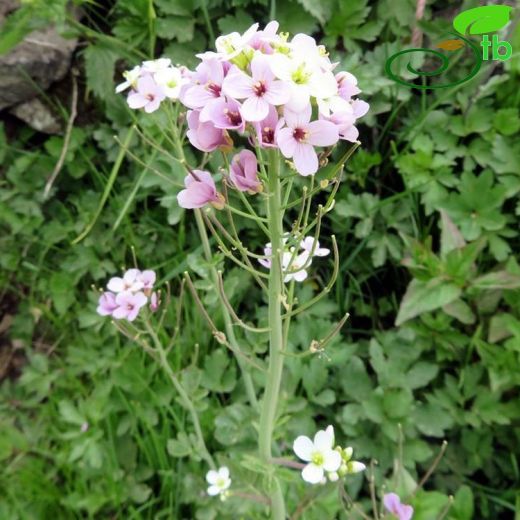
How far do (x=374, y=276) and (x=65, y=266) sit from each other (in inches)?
45.2

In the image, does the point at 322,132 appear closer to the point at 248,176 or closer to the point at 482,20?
the point at 248,176

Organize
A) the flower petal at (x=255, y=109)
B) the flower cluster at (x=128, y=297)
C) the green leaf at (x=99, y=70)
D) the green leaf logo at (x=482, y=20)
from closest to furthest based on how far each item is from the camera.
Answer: the flower petal at (x=255, y=109)
the flower cluster at (x=128, y=297)
the green leaf logo at (x=482, y=20)
the green leaf at (x=99, y=70)

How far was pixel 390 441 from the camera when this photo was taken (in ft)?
5.36

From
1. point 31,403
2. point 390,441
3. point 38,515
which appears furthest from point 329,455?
point 31,403

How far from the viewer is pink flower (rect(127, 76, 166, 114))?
1.19 meters

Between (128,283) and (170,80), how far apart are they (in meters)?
0.53

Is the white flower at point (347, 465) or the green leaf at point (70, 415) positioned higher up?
the white flower at point (347, 465)

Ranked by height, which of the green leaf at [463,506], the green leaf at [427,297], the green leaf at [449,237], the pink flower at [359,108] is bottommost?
the green leaf at [463,506]

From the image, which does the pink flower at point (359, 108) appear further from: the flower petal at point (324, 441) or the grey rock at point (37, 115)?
the grey rock at point (37, 115)

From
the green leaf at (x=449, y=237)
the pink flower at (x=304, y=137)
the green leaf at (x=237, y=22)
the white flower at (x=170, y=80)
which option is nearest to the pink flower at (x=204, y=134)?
the pink flower at (x=304, y=137)

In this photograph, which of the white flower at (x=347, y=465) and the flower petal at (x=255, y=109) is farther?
the white flower at (x=347, y=465)

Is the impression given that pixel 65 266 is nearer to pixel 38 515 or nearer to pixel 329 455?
pixel 38 515

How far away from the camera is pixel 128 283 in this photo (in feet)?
4.70

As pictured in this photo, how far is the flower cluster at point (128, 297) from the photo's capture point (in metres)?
1.36
